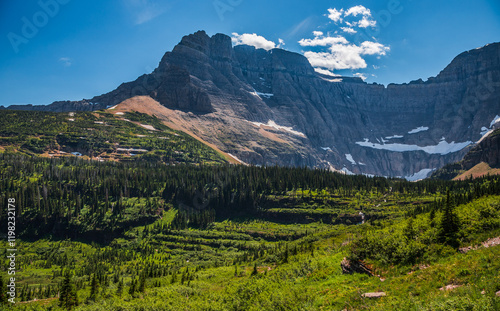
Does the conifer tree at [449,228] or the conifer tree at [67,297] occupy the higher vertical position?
the conifer tree at [449,228]

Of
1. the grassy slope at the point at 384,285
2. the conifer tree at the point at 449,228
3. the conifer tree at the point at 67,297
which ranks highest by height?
the conifer tree at the point at 449,228

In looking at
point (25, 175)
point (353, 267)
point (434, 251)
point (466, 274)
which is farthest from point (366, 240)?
point (25, 175)

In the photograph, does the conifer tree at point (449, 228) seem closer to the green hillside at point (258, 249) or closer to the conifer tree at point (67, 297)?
the green hillside at point (258, 249)

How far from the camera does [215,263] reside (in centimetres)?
11781

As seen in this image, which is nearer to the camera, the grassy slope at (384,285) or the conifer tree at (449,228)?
the grassy slope at (384,285)

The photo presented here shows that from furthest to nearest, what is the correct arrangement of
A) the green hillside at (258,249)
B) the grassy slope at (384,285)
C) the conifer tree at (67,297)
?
the conifer tree at (67,297)
the green hillside at (258,249)
the grassy slope at (384,285)

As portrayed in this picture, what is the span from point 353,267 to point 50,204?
→ 17614cm

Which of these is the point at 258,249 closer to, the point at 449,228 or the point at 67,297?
the point at 67,297

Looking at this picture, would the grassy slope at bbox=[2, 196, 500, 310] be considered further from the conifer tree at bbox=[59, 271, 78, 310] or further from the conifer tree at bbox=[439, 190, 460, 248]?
the conifer tree at bbox=[59, 271, 78, 310]

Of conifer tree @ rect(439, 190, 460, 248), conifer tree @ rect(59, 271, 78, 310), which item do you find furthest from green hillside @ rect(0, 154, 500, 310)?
conifer tree @ rect(59, 271, 78, 310)

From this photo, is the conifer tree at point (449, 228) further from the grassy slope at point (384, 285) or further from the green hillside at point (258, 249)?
the grassy slope at point (384, 285)

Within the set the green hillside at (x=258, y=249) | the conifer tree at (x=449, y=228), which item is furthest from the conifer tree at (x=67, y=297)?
the conifer tree at (x=449, y=228)

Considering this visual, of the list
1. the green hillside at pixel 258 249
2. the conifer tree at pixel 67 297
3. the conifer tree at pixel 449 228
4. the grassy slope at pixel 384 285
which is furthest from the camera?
the conifer tree at pixel 67 297

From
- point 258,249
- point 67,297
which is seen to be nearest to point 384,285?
Result: point 67,297
